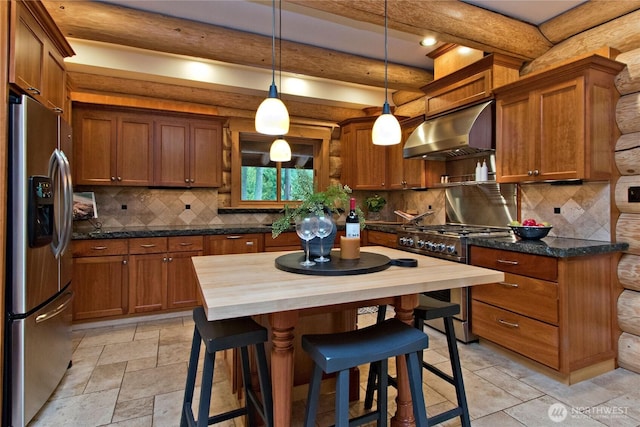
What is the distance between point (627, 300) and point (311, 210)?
2566mm

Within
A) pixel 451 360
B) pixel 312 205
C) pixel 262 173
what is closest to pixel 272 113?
A: pixel 312 205

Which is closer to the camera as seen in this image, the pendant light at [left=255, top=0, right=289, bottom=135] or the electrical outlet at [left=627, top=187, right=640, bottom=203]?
the pendant light at [left=255, top=0, right=289, bottom=135]

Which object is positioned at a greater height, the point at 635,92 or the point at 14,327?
the point at 635,92

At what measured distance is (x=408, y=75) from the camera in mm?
4129

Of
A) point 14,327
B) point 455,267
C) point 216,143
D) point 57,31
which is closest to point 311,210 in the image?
point 455,267

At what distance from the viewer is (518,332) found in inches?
103

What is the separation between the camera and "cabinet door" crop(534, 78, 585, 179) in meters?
2.53

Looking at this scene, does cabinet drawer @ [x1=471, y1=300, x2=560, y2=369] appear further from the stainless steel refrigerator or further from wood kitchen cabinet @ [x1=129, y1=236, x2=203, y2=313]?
the stainless steel refrigerator

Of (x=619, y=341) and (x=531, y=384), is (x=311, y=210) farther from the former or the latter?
(x=619, y=341)

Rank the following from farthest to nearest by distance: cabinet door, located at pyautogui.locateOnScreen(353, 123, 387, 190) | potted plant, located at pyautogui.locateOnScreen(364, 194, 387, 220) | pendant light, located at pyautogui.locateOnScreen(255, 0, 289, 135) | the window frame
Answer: potted plant, located at pyautogui.locateOnScreen(364, 194, 387, 220) → cabinet door, located at pyautogui.locateOnScreen(353, 123, 387, 190) → the window frame → pendant light, located at pyautogui.locateOnScreen(255, 0, 289, 135)

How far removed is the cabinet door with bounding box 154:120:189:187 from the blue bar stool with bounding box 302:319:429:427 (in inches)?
127

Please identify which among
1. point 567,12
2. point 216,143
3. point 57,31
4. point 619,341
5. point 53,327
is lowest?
point 619,341

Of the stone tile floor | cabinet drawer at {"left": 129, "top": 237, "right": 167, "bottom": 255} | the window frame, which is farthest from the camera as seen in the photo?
the window frame

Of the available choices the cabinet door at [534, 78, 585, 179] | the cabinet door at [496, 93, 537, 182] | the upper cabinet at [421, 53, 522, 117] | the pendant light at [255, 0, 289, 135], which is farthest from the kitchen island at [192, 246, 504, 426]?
the upper cabinet at [421, 53, 522, 117]
